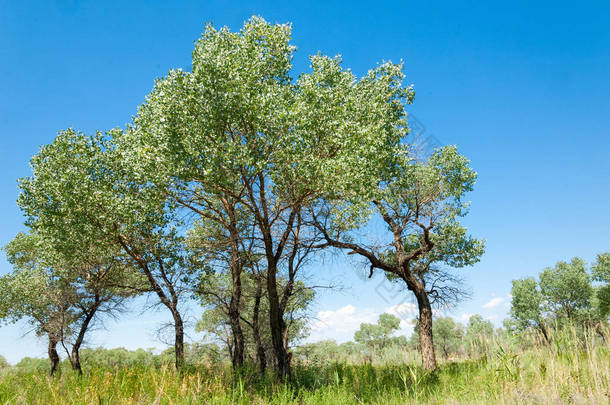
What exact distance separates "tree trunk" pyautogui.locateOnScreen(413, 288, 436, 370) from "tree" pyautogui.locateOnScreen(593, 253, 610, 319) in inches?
1195

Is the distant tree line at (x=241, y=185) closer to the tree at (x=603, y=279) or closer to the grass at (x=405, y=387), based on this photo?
the grass at (x=405, y=387)

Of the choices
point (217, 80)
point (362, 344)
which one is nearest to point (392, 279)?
point (217, 80)

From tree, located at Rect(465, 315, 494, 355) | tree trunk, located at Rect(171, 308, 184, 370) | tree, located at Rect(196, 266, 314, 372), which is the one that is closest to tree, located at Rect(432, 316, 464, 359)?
tree, located at Rect(196, 266, 314, 372)

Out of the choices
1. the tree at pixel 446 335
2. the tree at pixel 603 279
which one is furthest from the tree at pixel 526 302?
the tree at pixel 446 335

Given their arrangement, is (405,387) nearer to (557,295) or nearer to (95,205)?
(95,205)

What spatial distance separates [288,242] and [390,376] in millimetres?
7258

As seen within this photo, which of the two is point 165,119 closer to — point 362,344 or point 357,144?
point 357,144

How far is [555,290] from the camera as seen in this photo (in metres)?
49.5

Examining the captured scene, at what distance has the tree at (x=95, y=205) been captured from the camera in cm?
1653

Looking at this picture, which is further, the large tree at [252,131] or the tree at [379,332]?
the tree at [379,332]

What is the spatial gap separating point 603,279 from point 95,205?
162 feet

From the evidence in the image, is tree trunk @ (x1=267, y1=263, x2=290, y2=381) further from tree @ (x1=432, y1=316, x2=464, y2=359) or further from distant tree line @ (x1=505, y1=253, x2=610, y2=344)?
tree @ (x1=432, y1=316, x2=464, y2=359)

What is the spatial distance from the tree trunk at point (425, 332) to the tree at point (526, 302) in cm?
3627

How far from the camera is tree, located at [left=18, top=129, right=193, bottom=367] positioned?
16531 mm
